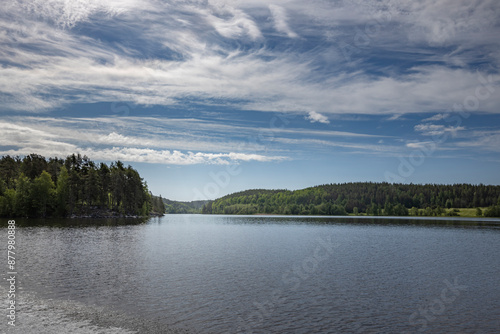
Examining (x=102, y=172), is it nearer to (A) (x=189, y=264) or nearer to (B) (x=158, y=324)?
(A) (x=189, y=264)

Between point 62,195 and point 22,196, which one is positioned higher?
point 62,195

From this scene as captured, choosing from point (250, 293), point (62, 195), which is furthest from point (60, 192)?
point (250, 293)

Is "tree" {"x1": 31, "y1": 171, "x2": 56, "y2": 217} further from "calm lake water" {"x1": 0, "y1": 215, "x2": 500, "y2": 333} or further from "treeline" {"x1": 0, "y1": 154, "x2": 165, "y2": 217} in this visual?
"calm lake water" {"x1": 0, "y1": 215, "x2": 500, "y2": 333}

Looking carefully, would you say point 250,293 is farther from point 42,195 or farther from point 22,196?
point 22,196

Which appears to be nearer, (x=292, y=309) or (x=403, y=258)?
(x=292, y=309)

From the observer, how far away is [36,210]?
572 feet

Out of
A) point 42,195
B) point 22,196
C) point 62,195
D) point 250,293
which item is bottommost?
point 250,293

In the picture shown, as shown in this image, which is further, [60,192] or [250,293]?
[60,192]

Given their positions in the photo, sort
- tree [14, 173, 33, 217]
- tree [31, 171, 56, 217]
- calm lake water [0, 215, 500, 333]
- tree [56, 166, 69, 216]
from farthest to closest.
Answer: tree [56, 166, 69, 216], tree [31, 171, 56, 217], tree [14, 173, 33, 217], calm lake water [0, 215, 500, 333]

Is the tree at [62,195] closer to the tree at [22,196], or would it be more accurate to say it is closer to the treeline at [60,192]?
the treeline at [60,192]

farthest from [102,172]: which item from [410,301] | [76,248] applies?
[410,301]

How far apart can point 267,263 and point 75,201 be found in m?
164

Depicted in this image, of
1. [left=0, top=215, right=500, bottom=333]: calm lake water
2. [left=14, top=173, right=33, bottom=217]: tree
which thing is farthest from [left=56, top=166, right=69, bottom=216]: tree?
[left=0, top=215, right=500, bottom=333]: calm lake water

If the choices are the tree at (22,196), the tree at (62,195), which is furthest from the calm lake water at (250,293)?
the tree at (62,195)
